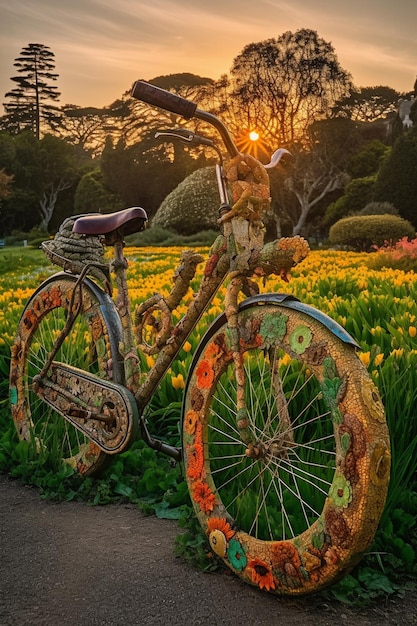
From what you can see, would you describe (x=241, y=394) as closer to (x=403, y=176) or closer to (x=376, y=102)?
(x=403, y=176)

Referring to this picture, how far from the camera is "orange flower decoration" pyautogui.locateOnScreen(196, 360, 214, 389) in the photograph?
278 centimetres

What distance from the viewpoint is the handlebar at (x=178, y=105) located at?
2.53 m

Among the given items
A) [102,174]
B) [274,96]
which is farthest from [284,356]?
[102,174]

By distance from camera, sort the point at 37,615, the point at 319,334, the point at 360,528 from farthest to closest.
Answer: the point at 37,615 → the point at 319,334 → the point at 360,528

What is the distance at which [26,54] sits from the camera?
4356 centimetres

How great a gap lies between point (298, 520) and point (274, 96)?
31.8 m

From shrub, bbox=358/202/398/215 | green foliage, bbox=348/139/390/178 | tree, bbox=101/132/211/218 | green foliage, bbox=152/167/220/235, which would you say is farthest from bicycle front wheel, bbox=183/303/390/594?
tree, bbox=101/132/211/218

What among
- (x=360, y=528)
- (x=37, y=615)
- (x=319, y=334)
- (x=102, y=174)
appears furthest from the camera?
(x=102, y=174)

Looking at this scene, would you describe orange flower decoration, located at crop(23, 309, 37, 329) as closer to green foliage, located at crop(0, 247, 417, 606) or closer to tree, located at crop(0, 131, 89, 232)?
green foliage, located at crop(0, 247, 417, 606)

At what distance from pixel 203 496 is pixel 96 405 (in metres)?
0.87

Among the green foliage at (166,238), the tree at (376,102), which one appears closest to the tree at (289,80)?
the tree at (376,102)

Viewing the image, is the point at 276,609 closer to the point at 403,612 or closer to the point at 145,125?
the point at 403,612

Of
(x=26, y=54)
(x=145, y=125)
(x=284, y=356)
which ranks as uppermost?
(x=26, y=54)

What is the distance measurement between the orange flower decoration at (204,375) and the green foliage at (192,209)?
24.6 m
